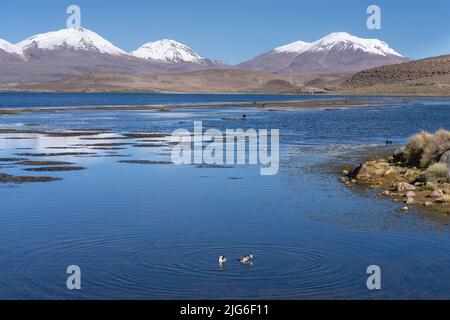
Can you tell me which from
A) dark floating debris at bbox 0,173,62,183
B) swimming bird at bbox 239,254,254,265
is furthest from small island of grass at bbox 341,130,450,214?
dark floating debris at bbox 0,173,62,183

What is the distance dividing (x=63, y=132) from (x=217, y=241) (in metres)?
32.3

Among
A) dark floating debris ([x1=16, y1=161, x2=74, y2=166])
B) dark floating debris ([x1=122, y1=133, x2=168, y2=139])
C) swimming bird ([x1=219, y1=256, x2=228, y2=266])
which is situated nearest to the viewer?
swimming bird ([x1=219, y1=256, x2=228, y2=266])

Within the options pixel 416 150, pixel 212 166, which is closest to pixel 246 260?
pixel 212 166

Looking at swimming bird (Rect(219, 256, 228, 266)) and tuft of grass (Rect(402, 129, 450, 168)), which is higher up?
tuft of grass (Rect(402, 129, 450, 168))

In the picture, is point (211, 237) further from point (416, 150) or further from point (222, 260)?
point (416, 150)

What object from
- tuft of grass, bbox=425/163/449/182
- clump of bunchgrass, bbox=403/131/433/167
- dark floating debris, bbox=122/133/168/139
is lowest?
tuft of grass, bbox=425/163/449/182

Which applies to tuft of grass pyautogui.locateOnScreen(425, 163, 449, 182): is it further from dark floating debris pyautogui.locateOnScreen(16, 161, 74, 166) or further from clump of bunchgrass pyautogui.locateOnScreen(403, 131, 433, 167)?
dark floating debris pyautogui.locateOnScreen(16, 161, 74, 166)

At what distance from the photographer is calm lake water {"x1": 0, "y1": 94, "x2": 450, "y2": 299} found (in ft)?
39.2

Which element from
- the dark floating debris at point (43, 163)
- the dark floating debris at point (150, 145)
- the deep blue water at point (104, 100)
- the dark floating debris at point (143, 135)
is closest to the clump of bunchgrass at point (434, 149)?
the dark floating debris at point (43, 163)

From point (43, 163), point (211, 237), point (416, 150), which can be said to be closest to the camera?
point (211, 237)

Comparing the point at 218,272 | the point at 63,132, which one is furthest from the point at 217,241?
the point at 63,132

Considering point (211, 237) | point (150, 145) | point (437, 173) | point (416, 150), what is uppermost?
point (150, 145)

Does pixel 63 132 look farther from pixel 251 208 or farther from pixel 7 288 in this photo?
pixel 7 288

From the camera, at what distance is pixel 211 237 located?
15242 millimetres
